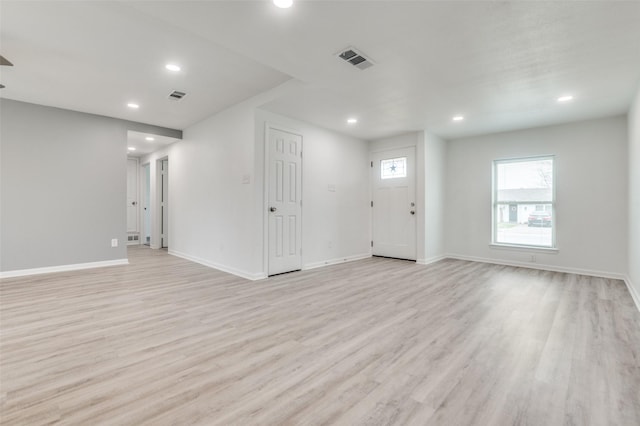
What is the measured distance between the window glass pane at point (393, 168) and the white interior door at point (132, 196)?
284 inches

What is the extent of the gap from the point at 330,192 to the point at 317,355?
373cm

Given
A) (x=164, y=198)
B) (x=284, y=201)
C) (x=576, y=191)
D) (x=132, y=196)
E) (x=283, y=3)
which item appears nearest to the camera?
(x=283, y=3)

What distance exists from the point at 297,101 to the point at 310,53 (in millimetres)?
1309

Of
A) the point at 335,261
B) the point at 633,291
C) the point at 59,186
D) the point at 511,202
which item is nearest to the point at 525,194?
the point at 511,202

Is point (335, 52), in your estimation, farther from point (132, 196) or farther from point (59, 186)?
point (132, 196)

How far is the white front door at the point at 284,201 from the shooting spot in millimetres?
4555

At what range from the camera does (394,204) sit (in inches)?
241

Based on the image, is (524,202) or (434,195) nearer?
(524,202)

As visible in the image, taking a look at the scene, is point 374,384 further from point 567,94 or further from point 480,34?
point 567,94

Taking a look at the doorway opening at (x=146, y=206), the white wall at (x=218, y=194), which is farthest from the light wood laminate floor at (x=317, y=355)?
the doorway opening at (x=146, y=206)

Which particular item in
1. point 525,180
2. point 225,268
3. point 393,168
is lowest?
point 225,268

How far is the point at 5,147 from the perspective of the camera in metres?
4.39

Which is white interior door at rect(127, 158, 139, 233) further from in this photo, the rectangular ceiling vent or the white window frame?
the white window frame

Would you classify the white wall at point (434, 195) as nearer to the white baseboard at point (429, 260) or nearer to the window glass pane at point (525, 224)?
the white baseboard at point (429, 260)
